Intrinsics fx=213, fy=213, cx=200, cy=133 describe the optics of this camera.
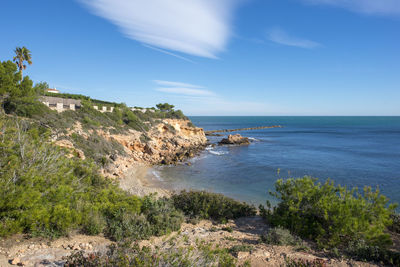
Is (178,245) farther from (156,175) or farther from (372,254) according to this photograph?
(156,175)

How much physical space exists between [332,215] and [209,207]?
522cm

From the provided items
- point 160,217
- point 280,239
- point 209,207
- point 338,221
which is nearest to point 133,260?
point 160,217

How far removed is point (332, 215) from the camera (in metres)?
7.68

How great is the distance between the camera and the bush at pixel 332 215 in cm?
700

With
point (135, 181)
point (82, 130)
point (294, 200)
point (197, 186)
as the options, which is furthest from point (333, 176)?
point (82, 130)

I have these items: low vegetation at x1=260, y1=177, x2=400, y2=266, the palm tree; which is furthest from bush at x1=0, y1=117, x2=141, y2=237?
the palm tree

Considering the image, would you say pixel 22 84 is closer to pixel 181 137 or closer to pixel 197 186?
pixel 197 186

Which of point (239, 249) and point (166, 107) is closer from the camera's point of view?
point (239, 249)

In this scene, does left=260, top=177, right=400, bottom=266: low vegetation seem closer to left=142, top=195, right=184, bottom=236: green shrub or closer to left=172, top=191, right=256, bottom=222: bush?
left=172, top=191, right=256, bottom=222: bush

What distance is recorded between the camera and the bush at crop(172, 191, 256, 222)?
1038 cm

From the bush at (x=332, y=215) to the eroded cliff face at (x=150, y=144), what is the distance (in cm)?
1458

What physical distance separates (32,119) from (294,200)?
2039 centimetres

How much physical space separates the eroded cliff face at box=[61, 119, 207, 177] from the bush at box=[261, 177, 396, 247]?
14577 millimetres

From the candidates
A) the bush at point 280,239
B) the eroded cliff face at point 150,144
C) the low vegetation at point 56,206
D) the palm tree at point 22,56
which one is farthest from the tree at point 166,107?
the bush at point 280,239
